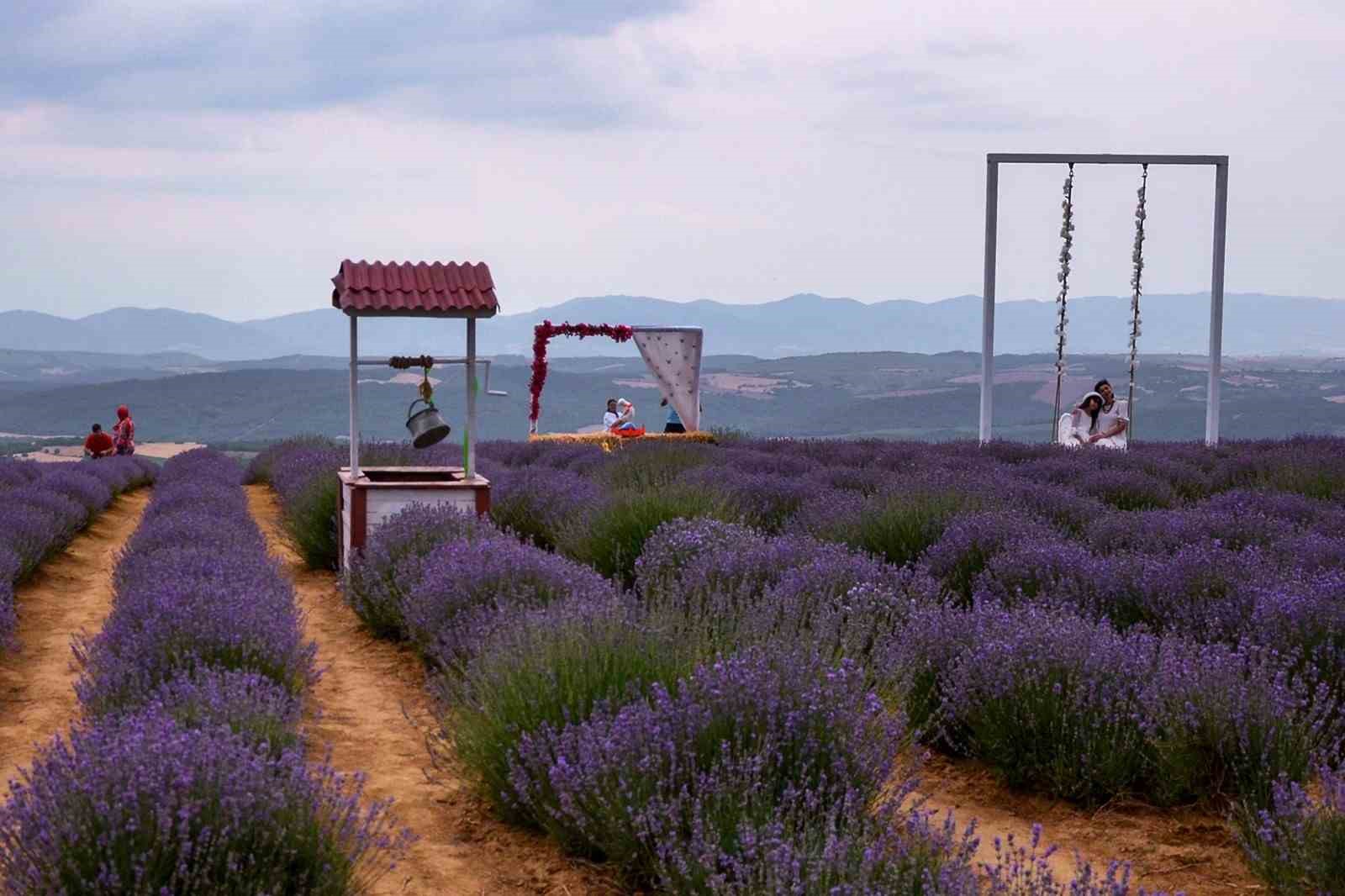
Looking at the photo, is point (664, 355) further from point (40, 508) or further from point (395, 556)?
point (395, 556)

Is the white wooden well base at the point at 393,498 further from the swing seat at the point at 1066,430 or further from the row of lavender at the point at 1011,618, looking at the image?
the swing seat at the point at 1066,430

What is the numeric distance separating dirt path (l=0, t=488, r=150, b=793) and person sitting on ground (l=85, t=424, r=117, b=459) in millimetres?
6976

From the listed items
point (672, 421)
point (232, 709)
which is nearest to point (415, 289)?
point (232, 709)

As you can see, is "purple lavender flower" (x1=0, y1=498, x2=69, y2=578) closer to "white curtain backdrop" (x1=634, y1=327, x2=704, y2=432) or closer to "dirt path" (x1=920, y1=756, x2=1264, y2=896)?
"dirt path" (x1=920, y1=756, x2=1264, y2=896)

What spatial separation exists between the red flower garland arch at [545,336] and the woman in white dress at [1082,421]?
5842mm

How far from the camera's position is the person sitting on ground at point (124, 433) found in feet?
65.6

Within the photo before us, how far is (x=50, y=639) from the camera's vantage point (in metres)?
7.32

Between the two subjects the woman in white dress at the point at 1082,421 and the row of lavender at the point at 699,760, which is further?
the woman in white dress at the point at 1082,421

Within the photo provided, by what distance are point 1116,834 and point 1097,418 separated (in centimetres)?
1189

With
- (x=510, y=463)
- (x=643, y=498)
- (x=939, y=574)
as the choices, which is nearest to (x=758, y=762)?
Answer: (x=939, y=574)

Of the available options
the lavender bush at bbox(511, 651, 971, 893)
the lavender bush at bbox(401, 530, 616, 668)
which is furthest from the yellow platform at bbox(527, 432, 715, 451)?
the lavender bush at bbox(511, 651, 971, 893)

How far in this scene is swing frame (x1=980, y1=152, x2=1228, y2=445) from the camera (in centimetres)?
1521

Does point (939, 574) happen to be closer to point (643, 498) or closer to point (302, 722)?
point (643, 498)

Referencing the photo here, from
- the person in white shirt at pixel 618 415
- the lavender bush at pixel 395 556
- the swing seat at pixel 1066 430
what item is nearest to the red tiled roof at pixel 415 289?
the lavender bush at pixel 395 556
